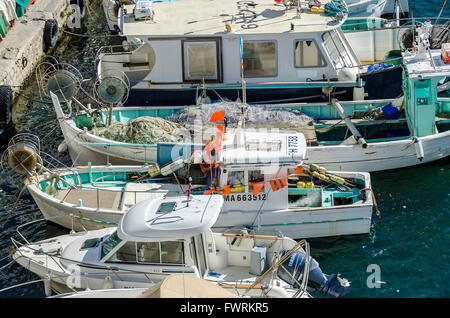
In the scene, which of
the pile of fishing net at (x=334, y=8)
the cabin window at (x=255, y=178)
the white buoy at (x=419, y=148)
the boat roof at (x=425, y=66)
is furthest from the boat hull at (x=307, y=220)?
the pile of fishing net at (x=334, y=8)

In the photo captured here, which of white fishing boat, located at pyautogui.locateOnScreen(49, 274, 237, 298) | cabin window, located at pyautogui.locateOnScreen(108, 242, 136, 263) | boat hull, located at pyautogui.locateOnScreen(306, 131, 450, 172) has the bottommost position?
cabin window, located at pyautogui.locateOnScreen(108, 242, 136, 263)

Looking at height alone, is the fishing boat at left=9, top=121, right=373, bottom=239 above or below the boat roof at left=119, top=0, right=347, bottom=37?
below

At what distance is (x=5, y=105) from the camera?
20.9 metres

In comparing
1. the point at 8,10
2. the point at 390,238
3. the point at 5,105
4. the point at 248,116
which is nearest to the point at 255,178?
the point at 390,238

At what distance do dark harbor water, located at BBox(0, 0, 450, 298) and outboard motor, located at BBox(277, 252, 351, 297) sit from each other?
0.63 feet

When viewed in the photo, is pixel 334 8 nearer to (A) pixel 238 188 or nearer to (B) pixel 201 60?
(B) pixel 201 60

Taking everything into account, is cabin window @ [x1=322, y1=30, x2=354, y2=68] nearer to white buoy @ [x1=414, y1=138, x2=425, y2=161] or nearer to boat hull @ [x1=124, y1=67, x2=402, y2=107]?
boat hull @ [x1=124, y1=67, x2=402, y2=107]

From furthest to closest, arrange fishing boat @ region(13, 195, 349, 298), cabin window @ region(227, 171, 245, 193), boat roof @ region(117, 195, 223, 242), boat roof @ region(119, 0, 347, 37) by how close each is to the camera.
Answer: boat roof @ region(119, 0, 347, 37), cabin window @ region(227, 171, 245, 193), fishing boat @ region(13, 195, 349, 298), boat roof @ region(117, 195, 223, 242)

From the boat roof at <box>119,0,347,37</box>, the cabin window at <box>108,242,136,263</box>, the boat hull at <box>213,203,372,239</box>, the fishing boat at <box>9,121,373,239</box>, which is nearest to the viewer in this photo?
the cabin window at <box>108,242,136,263</box>

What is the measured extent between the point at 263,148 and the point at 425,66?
5194 millimetres

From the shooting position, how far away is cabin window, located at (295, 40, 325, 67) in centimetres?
1850

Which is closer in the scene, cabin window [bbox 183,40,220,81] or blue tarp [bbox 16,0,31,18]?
cabin window [bbox 183,40,220,81]

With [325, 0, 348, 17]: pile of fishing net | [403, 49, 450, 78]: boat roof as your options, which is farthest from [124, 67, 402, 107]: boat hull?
[325, 0, 348, 17]: pile of fishing net
